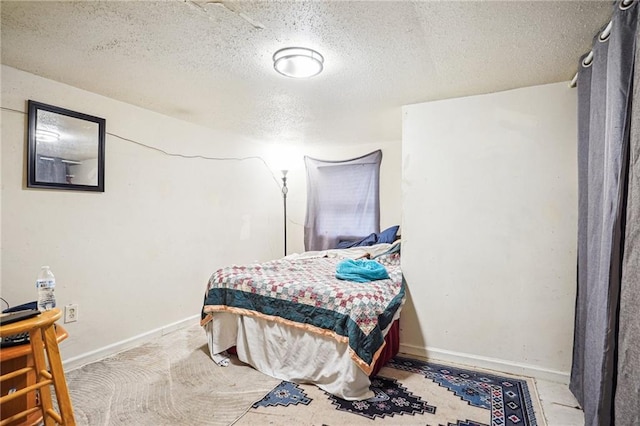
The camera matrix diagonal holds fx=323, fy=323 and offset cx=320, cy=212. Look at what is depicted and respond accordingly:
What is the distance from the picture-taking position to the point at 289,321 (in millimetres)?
2174

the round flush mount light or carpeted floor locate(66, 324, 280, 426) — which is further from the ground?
the round flush mount light

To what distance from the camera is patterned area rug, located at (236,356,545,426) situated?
1754 millimetres

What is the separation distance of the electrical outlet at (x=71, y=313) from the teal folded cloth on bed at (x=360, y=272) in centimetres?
194

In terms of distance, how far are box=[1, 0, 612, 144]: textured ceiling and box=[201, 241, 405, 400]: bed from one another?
1.40 m

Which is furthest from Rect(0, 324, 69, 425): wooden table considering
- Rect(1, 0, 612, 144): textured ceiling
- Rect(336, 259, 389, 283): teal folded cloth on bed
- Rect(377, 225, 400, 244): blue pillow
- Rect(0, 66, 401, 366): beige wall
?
Rect(377, 225, 400, 244): blue pillow

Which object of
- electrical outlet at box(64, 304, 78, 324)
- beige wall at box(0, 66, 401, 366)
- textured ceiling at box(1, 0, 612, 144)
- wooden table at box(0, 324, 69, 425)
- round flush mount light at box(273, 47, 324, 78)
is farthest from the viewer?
electrical outlet at box(64, 304, 78, 324)

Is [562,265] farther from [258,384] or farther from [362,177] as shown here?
[362,177]

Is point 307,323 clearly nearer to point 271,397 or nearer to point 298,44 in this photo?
point 271,397

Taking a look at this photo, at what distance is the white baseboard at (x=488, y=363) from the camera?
2182 mm

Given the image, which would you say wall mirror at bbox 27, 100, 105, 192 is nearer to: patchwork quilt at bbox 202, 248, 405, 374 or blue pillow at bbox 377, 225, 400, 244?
patchwork quilt at bbox 202, 248, 405, 374

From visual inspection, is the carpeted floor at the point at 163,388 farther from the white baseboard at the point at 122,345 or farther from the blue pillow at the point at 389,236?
the blue pillow at the point at 389,236

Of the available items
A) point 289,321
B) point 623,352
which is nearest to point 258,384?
point 289,321

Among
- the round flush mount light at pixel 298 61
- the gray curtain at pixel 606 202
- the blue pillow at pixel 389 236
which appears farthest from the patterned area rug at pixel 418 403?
the round flush mount light at pixel 298 61

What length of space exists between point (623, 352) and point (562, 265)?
1209 millimetres
